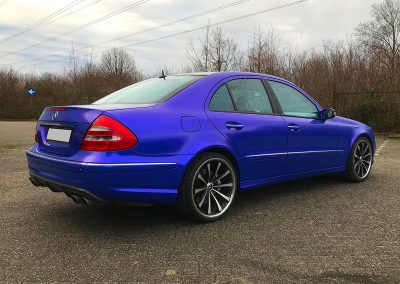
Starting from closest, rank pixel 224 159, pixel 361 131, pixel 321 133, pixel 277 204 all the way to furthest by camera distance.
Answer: pixel 224 159
pixel 277 204
pixel 321 133
pixel 361 131

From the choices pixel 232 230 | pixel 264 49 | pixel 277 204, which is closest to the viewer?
pixel 232 230

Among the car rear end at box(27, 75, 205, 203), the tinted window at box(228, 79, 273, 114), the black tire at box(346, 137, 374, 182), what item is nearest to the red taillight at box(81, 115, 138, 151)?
the car rear end at box(27, 75, 205, 203)

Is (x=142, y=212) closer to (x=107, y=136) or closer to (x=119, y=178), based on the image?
(x=119, y=178)

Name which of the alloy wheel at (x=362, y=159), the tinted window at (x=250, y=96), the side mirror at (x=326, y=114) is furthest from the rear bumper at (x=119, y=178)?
the alloy wheel at (x=362, y=159)

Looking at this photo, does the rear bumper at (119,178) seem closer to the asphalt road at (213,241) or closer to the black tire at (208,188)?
the black tire at (208,188)

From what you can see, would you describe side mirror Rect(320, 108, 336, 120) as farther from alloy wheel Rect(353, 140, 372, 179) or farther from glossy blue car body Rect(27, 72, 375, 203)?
alloy wheel Rect(353, 140, 372, 179)

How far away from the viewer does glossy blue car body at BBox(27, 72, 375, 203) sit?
12.0ft

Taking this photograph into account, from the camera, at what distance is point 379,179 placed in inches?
261

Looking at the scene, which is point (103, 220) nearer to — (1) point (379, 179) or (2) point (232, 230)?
(2) point (232, 230)

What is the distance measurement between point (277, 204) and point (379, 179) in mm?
2386

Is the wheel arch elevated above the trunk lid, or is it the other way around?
the trunk lid

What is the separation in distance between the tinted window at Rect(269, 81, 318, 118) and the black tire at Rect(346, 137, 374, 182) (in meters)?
1.04

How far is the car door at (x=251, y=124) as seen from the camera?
4.45m

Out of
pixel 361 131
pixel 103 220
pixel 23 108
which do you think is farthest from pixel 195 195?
pixel 23 108
